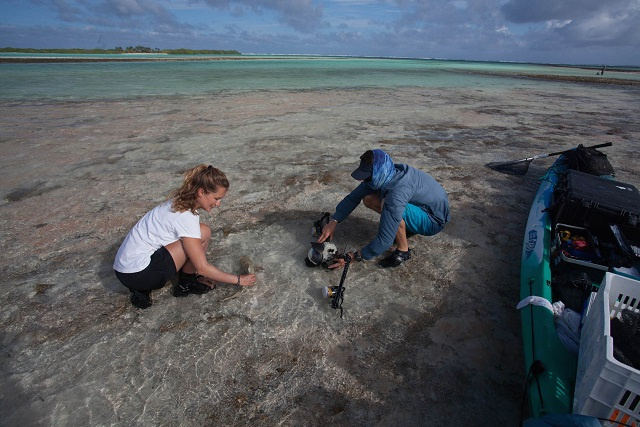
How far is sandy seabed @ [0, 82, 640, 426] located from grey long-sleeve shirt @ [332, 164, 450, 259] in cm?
53

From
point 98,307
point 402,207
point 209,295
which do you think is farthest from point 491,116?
point 98,307

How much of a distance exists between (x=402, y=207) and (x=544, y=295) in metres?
1.48

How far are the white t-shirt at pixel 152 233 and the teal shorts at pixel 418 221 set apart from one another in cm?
234

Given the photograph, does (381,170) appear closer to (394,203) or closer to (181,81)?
(394,203)

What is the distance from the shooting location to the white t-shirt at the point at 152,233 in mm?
2840

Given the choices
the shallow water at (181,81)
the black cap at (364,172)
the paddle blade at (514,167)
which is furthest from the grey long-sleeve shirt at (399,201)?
the shallow water at (181,81)

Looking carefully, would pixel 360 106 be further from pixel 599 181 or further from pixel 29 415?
pixel 29 415

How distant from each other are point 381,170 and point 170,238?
83.5 inches

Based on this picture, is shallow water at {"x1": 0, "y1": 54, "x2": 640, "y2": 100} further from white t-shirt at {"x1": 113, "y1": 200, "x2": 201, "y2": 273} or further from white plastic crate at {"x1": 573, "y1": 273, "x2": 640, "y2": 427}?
white plastic crate at {"x1": 573, "y1": 273, "x2": 640, "y2": 427}

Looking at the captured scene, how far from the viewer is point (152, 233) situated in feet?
9.52

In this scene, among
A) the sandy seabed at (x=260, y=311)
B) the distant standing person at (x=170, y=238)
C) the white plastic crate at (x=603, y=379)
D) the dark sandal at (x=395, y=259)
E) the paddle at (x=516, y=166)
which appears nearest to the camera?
the white plastic crate at (x=603, y=379)

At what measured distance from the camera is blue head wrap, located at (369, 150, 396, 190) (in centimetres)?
323

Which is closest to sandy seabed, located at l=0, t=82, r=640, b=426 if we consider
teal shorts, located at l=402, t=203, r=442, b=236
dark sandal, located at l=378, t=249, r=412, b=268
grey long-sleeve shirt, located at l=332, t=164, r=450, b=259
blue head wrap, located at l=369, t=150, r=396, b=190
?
dark sandal, located at l=378, t=249, r=412, b=268

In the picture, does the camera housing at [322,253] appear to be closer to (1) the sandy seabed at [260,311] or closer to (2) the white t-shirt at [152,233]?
(1) the sandy seabed at [260,311]
